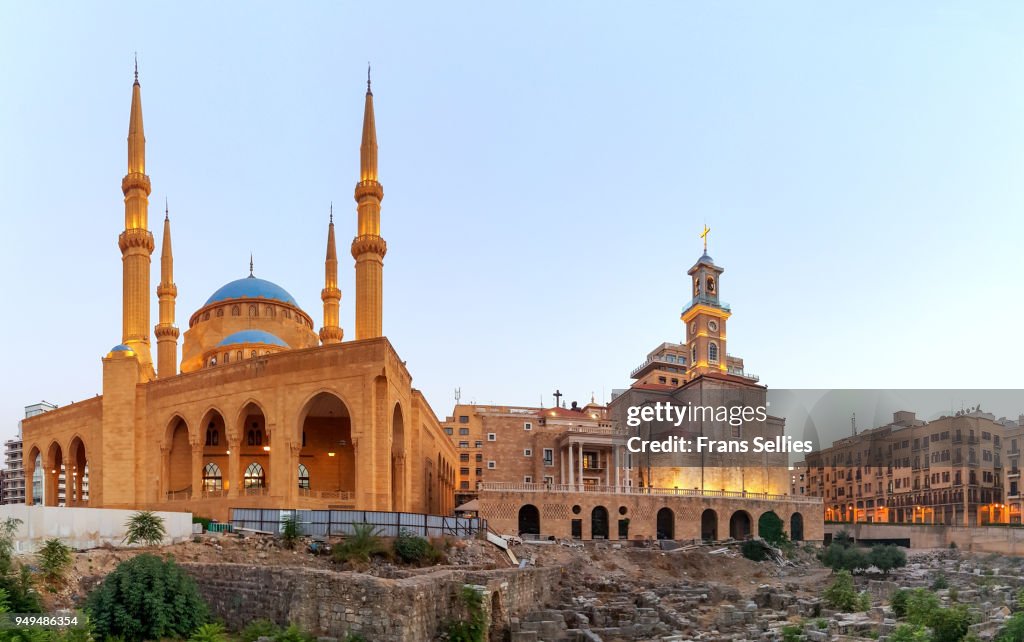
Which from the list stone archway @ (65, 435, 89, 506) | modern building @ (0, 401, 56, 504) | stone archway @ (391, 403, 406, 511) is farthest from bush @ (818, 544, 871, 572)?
modern building @ (0, 401, 56, 504)

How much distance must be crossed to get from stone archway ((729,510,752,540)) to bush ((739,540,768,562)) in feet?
30.2

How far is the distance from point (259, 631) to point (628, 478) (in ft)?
144

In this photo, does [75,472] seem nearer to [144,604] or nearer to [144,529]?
[144,529]

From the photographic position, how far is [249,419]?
44219mm

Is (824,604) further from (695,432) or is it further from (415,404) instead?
(695,432)

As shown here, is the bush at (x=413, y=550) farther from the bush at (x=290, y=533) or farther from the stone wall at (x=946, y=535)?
the stone wall at (x=946, y=535)

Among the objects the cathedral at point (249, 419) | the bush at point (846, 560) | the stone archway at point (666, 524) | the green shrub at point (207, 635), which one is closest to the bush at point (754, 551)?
the bush at point (846, 560)

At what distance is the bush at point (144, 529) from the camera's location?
A: 74.1ft

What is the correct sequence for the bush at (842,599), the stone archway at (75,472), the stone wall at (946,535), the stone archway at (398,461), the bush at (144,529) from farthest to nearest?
the stone wall at (946,535) < the stone archway at (75,472) < the stone archway at (398,461) < the bush at (842,599) < the bush at (144,529)

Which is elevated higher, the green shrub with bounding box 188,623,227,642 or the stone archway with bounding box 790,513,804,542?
the green shrub with bounding box 188,623,227,642

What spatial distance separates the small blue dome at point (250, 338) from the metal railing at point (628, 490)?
16864 millimetres

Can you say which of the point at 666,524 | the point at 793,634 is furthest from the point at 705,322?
the point at 793,634

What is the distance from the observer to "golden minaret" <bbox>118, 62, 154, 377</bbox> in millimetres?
45875

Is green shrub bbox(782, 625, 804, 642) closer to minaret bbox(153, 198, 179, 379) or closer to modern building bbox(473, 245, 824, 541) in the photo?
modern building bbox(473, 245, 824, 541)
